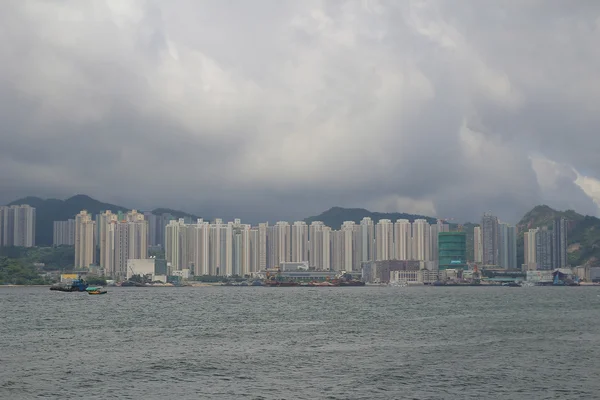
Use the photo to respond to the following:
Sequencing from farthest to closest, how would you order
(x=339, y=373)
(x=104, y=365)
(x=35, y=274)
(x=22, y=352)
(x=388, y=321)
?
(x=35, y=274) < (x=388, y=321) < (x=22, y=352) < (x=104, y=365) < (x=339, y=373)

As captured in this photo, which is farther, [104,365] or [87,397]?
[104,365]

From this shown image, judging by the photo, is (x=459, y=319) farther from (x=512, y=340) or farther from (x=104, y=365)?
(x=104, y=365)

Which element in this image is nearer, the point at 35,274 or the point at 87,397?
the point at 87,397

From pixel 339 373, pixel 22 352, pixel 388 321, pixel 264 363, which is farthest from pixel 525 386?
pixel 388 321

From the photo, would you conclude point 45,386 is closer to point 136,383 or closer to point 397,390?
point 136,383

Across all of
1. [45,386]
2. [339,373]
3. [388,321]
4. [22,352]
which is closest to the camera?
[45,386]

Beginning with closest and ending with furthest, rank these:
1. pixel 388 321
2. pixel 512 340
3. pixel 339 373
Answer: pixel 339 373, pixel 512 340, pixel 388 321

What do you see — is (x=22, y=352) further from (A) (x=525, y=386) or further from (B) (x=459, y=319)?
(B) (x=459, y=319)

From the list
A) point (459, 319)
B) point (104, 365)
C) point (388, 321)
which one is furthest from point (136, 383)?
→ point (459, 319)

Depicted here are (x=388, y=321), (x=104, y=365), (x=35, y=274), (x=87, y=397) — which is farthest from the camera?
(x=35, y=274)
